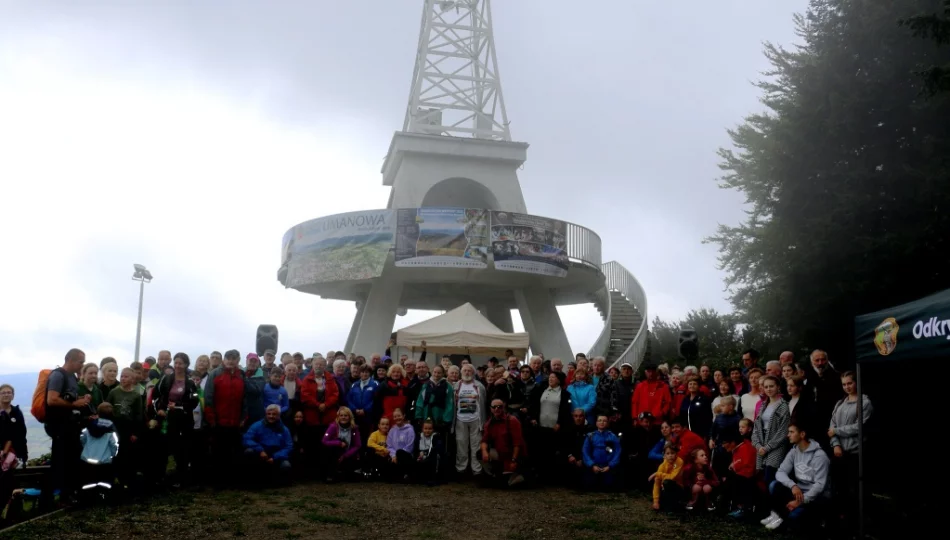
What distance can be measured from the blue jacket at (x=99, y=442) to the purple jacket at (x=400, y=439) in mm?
3259

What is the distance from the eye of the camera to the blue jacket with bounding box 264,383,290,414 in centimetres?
1016

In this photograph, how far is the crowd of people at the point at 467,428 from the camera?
25.9ft

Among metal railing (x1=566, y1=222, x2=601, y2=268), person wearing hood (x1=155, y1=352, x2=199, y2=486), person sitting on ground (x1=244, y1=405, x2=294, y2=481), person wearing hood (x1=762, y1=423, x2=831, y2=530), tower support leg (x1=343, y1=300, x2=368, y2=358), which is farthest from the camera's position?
tower support leg (x1=343, y1=300, x2=368, y2=358)

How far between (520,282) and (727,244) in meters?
5.28

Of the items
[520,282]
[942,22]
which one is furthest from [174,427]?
[520,282]

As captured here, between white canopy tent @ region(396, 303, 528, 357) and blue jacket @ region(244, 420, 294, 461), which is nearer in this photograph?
blue jacket @ region(244, 420, 294, 461)

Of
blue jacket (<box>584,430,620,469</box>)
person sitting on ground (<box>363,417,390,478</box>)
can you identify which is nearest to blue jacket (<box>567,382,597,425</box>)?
blue jacket (<box>584,430,620,469</box>)

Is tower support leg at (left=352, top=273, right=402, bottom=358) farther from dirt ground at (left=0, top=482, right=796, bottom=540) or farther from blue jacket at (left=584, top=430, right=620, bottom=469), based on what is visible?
dirt ground at (left=0, top=482, right=796, bottom=540)

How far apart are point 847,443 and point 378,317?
600 inches

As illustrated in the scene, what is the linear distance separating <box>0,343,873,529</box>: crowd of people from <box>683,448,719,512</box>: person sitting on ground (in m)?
0.02

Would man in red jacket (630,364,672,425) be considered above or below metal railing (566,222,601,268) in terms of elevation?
below

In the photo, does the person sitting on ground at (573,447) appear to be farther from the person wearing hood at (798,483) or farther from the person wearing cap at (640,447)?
the person wearing hood at (798,483)

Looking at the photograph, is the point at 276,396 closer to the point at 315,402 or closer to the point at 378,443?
the point at 315,402

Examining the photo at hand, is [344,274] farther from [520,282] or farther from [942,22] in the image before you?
[942,22]
